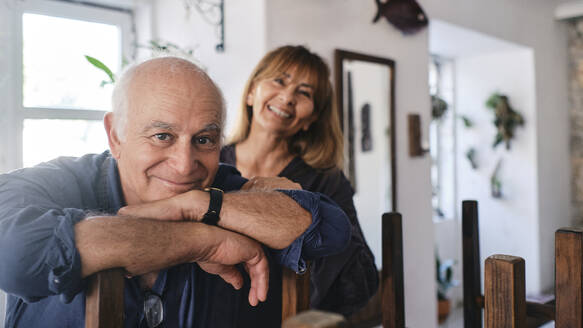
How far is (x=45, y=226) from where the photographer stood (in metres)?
0.79

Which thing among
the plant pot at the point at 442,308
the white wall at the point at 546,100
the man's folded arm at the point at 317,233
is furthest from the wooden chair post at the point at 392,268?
the white wall at the point at 546,100

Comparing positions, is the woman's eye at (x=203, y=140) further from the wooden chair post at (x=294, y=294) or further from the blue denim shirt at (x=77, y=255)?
the wooden chair post at (x=294, y=294)

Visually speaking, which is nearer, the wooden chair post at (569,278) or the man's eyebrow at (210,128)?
the wooden chair post at (569,278)

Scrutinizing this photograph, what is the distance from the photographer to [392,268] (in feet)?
3.09

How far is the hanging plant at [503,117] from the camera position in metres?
4.50

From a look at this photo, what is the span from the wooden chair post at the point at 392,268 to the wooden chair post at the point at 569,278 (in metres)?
0.28

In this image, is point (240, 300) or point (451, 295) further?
point (451, 295)

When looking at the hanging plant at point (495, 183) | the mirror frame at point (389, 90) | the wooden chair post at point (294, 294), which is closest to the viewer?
the wooden chair post at point (294, 294)

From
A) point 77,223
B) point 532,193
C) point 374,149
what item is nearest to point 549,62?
point 532,193

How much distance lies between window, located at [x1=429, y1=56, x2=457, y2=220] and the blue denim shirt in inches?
157

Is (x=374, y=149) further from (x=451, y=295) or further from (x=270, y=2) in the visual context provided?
(x=451, y=295)

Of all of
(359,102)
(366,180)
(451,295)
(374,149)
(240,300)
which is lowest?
(451,295)

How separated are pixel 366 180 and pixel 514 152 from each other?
97.0 inches

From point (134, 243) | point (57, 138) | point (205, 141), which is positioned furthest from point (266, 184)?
point (57, 138)
